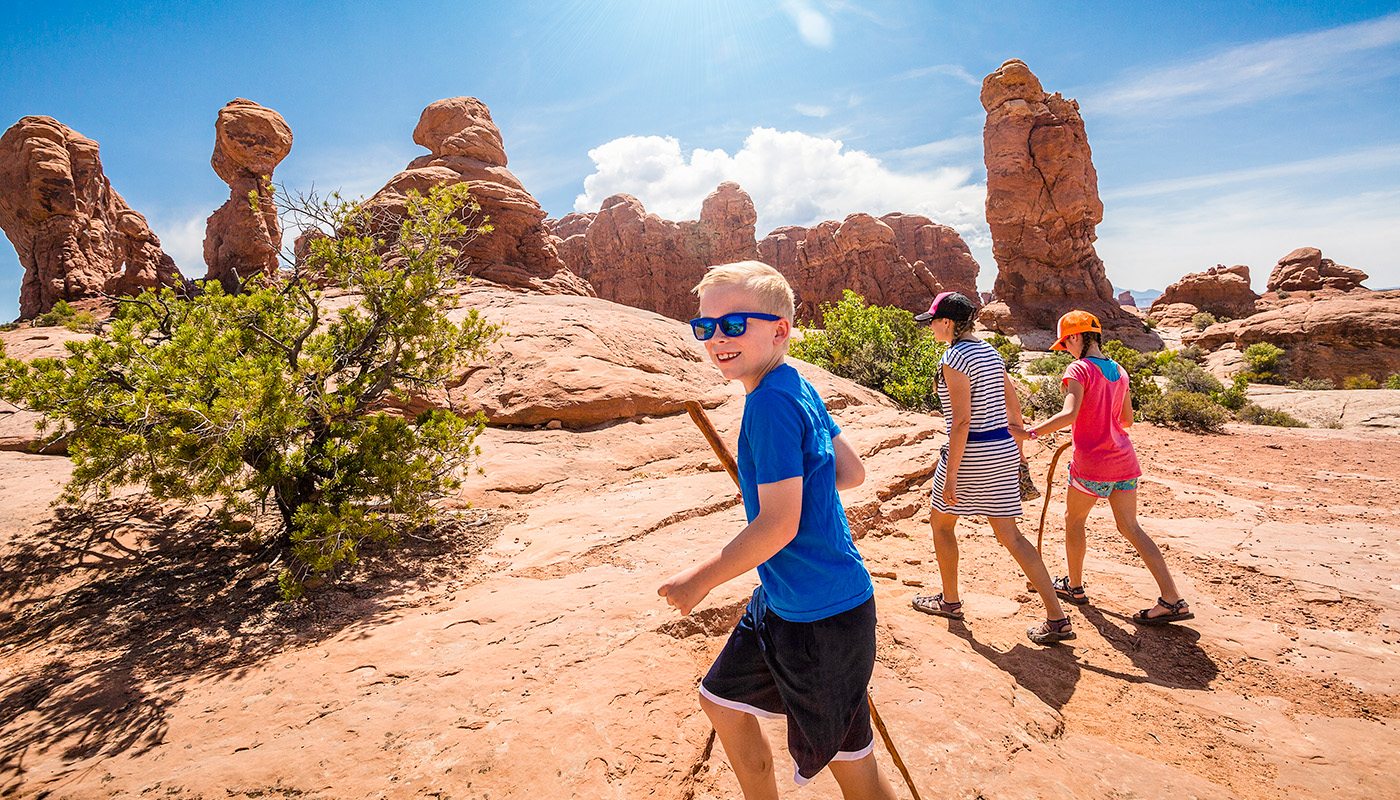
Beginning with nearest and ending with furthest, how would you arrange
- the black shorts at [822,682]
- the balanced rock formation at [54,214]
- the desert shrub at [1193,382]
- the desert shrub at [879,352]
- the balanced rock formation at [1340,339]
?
1. the black shorts at [822,682]
2. the desert shrub at [879,352]
3. the desert shrub at [1193,382]
4. the balanced rock formation at [1340,339]
5. the balanced rock formation at [54,214]

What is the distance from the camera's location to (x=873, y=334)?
526 inches

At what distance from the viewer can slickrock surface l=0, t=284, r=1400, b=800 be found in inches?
90.0

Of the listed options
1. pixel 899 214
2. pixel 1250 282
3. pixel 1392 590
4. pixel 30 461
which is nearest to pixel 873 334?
pixel 1392 590

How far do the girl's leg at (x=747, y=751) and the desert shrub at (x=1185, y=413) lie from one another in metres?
14.3

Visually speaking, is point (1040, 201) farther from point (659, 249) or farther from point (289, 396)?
point (289, 396)

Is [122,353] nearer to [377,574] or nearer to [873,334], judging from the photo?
[377,574]

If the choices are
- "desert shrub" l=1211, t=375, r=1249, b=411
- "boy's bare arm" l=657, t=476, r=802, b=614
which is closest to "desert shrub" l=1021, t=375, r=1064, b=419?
"desert shrub" l=1211, t=375, r=1249, b=411

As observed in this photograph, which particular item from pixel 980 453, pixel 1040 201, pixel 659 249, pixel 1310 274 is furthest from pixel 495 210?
pixel 1310 274

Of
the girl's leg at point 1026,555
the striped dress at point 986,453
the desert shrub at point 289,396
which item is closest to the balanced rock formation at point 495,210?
the desert shrub at point 289,396

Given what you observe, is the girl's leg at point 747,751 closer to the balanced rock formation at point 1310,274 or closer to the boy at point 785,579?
the boy at point 785,579

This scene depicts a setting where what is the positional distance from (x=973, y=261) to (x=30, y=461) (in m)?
69.3

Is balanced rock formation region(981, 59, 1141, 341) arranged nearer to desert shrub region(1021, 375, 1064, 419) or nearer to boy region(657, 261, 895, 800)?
desert shrub region(1021, 375, 1064, 419)

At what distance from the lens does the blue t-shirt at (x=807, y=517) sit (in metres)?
1.54

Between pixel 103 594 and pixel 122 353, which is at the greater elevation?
pixel 122 353
